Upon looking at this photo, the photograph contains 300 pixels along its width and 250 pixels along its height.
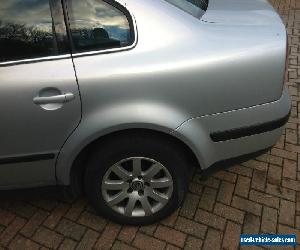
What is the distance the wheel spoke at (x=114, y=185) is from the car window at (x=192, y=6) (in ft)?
3.79

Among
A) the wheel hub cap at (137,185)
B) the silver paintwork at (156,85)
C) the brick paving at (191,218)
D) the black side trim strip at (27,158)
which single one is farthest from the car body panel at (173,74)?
the brick paving at (191,218)

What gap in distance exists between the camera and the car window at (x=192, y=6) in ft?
6.81

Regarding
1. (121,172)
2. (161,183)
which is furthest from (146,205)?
(121,172)

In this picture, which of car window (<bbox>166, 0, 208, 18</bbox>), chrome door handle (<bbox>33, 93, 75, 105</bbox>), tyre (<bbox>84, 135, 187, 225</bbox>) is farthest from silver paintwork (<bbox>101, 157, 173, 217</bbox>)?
car window (<bbox>166, 0, 208, 18</bbox>)

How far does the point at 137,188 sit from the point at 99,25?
107 centimetres

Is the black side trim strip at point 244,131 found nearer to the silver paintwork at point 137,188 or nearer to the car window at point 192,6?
the silver paintwork at point 137,188

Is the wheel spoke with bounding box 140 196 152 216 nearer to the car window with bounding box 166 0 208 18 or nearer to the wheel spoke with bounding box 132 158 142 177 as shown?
the wheel spoke with bounding box 132 158 142 177

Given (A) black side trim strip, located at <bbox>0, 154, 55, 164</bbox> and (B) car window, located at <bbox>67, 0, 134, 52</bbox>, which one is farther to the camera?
(A) black side trim strip, located at <bbox>0, 154, 55, 164</bbox>

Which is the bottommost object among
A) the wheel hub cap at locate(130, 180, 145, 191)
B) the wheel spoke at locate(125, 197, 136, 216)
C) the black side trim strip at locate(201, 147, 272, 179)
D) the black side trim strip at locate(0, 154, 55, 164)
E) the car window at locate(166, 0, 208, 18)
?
the wheel spoke at locate(125, 197, 136, 216)

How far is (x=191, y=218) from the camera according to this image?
2533 millimetres

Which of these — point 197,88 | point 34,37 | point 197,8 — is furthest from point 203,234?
point 34,37

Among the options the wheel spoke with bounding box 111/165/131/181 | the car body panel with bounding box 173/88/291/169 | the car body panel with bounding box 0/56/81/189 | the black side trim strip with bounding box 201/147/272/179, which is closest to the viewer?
the car body panel with bounding box 0/56/81/189

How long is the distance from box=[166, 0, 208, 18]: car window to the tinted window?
713 millimetres

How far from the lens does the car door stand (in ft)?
6.19
